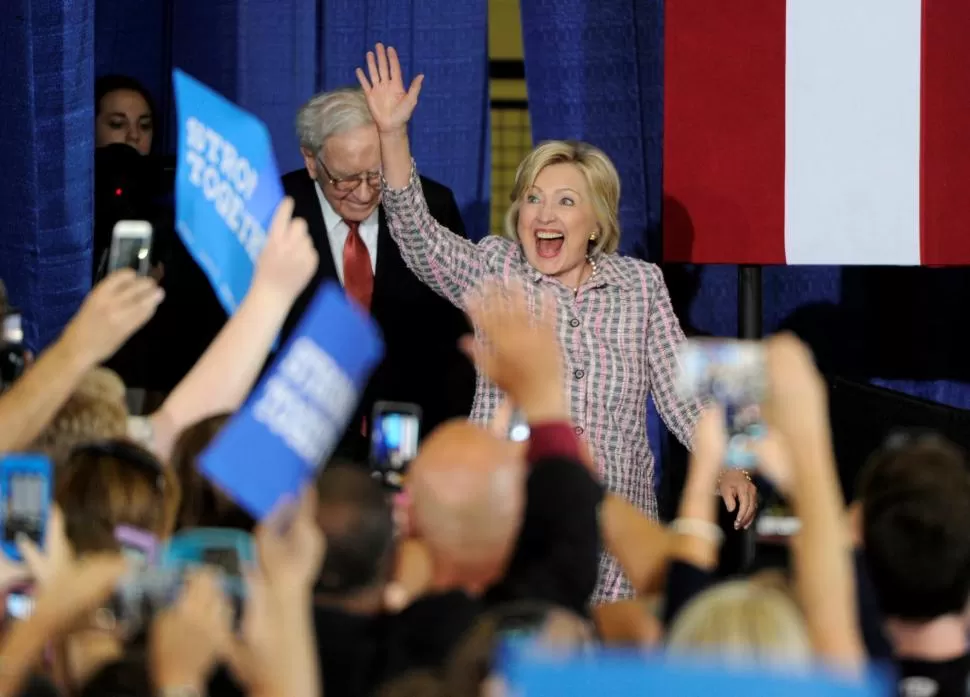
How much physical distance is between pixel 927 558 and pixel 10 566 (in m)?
1.08

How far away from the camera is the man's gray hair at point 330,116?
3998 mm

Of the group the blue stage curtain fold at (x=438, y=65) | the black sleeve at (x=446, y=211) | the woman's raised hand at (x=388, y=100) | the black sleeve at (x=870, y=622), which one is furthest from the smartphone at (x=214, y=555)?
the blue stage curtain fold at (x=438, y=65)

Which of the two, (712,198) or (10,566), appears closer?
(10,566)

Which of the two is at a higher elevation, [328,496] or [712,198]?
[712,198]

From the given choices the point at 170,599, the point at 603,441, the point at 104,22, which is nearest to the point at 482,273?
the point at 603,441

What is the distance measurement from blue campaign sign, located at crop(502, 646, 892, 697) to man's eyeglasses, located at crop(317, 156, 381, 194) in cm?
257

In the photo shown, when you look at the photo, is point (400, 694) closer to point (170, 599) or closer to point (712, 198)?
point (170, 599)

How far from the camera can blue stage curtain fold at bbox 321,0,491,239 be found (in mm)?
4664

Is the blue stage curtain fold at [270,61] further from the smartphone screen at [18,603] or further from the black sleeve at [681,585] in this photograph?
the black sleeve at [681,585]

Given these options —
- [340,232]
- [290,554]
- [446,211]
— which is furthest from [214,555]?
[446,211]

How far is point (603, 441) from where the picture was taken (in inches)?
145

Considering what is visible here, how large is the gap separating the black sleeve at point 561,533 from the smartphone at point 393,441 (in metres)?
0.34

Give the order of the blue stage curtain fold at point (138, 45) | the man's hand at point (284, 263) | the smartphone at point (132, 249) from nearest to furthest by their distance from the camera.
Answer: the man's hand at point (284, 263), the smartphone at point (132, 249), the blue stage curtain fold at point (138, 45)

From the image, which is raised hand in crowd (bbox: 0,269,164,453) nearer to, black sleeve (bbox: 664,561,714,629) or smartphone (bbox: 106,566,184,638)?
smartphone (bbox: 106,566,184,638)
